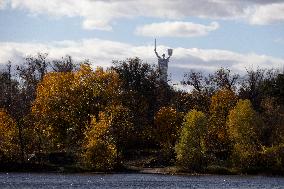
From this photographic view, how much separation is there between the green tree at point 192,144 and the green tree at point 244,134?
4.56 meters

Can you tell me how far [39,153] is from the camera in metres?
89.7

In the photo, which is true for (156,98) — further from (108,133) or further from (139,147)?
(108,133)

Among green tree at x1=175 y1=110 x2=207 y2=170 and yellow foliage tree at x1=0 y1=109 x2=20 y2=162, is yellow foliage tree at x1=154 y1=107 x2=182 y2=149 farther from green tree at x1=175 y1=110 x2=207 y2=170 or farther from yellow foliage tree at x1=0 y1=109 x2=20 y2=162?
yellow foliage tree at x1=0 y1=109 x2=20 y2=162

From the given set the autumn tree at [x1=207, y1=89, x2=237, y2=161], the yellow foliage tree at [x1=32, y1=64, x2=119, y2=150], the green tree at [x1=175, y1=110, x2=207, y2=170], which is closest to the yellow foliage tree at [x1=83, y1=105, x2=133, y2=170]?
the yellow foliage tree at [x1=32, y1=64, x2=119, y2=150]

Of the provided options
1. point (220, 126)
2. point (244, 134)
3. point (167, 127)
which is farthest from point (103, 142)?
point (220, 126)

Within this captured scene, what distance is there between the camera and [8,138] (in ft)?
290

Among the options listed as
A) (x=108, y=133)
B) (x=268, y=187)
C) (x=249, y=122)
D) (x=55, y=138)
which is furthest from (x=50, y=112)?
(x=268, y=187)

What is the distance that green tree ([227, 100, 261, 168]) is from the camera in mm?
88562

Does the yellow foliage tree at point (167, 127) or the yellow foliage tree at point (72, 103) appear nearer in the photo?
the yellow foliage tree at point (72, 103)

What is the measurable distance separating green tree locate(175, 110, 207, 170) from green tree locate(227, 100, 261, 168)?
4.56 meters

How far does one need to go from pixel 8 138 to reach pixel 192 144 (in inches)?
967

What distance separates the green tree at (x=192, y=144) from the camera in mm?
87000

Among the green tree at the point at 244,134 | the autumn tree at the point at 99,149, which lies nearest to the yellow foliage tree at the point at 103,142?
the autumn tree at the point at 99,149

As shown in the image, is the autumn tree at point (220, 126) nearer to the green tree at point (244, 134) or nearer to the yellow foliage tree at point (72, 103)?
the green tree at point (244, 134)
